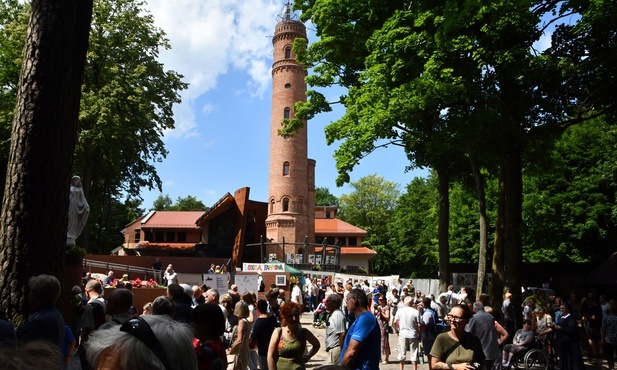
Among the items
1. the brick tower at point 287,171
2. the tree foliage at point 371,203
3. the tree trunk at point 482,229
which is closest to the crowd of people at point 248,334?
the tree trunk at point 482,229

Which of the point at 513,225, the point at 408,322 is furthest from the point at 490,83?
the point at 408,322

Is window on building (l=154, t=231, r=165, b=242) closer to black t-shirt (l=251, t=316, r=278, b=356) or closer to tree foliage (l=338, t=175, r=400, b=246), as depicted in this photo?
tree foliage (l=338, t=175, r=400, b=246)

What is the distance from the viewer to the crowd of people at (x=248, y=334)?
6.15 ft

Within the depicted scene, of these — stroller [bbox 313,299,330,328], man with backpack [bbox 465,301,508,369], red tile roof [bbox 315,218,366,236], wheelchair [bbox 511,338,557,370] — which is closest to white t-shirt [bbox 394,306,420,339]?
wheelchair [bbox 511,338,557,370]

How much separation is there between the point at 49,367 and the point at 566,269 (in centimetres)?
3240

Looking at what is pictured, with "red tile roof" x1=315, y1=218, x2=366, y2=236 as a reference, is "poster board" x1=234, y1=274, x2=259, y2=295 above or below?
below

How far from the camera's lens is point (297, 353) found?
5719mm

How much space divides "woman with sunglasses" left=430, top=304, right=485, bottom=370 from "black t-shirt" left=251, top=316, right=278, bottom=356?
2.45 meters

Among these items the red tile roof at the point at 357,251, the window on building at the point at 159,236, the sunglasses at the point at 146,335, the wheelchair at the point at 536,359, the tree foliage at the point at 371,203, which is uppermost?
the tree foliage at the point at 371,203

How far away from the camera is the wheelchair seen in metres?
11.4

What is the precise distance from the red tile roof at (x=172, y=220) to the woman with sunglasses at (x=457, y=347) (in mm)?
48865

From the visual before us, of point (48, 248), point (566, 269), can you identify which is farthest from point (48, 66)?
point (566, 269)

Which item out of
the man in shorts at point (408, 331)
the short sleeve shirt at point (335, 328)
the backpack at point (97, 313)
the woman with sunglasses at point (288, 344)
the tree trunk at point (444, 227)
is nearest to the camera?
the woman with sunglasses at point (288, 344)

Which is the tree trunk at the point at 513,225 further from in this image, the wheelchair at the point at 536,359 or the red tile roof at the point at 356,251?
the red tile roof at the point at 356,251
